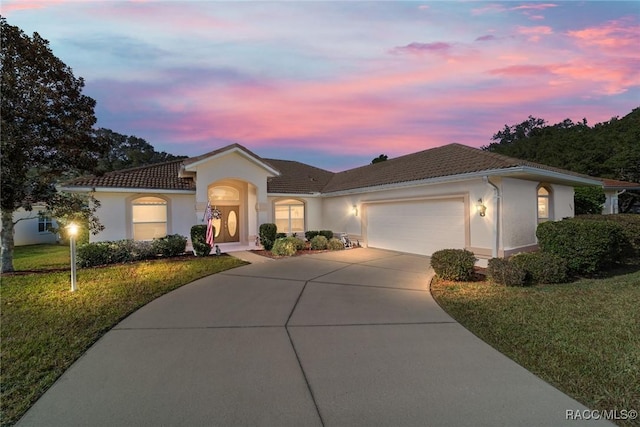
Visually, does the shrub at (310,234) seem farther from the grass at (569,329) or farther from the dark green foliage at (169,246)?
the grass at (569,329)

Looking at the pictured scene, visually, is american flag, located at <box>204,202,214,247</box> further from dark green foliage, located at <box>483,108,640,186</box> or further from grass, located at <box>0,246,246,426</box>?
dark green foliage, located at <box>483,108,640,186</box>

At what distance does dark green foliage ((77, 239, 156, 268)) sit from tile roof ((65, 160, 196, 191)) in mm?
2985

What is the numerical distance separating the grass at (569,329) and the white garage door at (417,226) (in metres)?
3.95

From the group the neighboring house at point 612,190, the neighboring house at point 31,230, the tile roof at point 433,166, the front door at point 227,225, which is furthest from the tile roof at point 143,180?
the neighboring house at point 612,190

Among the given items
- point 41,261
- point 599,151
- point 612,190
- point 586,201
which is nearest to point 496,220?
point 586,201

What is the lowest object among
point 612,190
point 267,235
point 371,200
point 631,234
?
point 267,235

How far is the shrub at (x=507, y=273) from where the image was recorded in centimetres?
767

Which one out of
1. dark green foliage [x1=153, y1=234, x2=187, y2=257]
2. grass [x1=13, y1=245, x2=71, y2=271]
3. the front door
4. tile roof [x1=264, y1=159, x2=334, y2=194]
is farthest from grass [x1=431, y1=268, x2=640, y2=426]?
grass [x1=13, y1=245, x2=71, y2=271]

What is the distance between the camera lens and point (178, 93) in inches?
503

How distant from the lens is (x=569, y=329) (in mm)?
4758

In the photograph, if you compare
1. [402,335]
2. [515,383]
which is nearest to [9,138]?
[402,335]

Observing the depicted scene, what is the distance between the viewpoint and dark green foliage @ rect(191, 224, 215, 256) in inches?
520

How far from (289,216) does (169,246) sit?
7.34 metres

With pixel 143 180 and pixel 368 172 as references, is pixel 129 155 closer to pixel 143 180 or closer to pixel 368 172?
pixel 143 180
